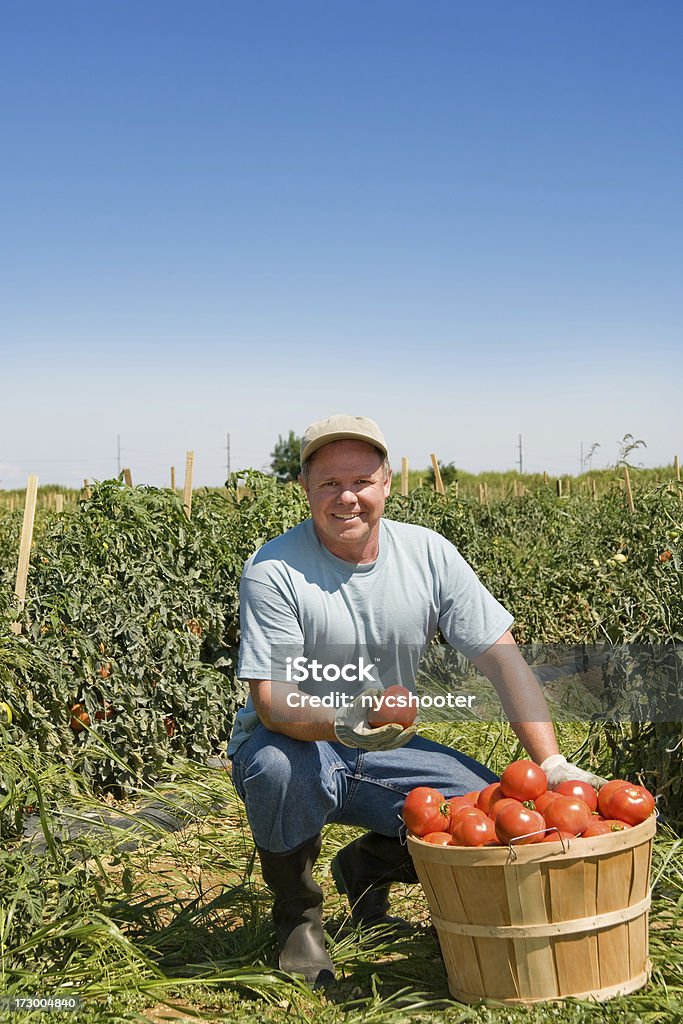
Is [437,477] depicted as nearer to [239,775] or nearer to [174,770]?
[174,770]

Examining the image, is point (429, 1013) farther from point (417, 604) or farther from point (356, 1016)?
point (417, 604)

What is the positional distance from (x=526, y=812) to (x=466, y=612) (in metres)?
0.60

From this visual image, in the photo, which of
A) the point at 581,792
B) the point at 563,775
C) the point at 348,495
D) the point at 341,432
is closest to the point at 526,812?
the point at 581,792

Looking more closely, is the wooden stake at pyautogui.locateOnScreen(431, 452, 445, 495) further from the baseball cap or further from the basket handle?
the basket handle

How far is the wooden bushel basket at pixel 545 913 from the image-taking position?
6.66ft

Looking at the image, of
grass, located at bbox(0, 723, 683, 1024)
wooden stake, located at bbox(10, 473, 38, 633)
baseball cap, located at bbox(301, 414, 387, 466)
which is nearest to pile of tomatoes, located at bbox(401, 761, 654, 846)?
grass, located at bbox(0, 723, 683, 1024)

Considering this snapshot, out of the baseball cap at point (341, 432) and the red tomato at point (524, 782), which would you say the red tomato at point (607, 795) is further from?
the baseball cap at point (341, 432)

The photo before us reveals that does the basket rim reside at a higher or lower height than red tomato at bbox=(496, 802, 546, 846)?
lower

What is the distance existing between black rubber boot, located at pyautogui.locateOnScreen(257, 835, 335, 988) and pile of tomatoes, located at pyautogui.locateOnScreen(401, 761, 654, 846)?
33 cm

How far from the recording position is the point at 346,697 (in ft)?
8.12

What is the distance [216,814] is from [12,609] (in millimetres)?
1022

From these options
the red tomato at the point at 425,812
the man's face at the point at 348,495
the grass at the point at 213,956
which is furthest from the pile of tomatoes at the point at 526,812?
the man's face at the point at 348,495

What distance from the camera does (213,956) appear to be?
2555mm

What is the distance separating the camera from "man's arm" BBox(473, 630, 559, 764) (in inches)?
95.3
